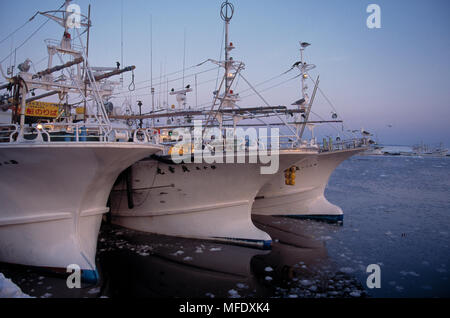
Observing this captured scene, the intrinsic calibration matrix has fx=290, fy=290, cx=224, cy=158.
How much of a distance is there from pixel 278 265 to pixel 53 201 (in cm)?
700

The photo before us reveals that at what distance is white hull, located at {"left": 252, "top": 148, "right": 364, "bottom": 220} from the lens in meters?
15.7

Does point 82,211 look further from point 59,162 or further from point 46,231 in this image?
point 59,162

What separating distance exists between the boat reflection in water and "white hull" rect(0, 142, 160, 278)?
1351 mm

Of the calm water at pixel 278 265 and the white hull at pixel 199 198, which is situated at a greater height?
the white hull at pixel 199 198

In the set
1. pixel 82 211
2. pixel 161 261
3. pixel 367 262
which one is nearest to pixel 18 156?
pixel 82 211

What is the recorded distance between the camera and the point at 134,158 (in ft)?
27.7

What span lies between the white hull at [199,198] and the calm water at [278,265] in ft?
1.78

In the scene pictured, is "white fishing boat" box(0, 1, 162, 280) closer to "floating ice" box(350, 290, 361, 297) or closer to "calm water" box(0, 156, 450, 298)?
"calm water" box(0, 156, 450, 298)

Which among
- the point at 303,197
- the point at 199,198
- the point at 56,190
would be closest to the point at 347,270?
the point at 199,198

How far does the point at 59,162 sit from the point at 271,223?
34.2 feet

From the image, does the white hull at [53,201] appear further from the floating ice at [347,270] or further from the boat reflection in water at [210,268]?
the floating ice at [347,270]

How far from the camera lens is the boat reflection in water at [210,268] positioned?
7.54 meters

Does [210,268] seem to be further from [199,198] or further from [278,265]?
[199,198]

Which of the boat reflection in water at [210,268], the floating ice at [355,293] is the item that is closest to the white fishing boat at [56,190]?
the boat reflection in water at [210,268]
